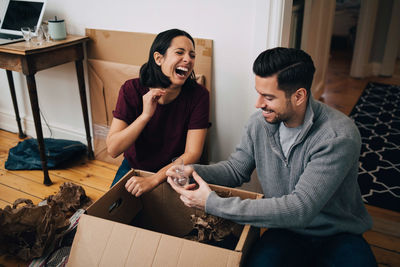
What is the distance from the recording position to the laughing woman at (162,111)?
5.16ft

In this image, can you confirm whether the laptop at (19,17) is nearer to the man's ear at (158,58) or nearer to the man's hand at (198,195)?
the man's ear at (158,58)

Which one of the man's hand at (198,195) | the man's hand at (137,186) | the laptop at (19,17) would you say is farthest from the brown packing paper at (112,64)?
the man's hand at (198,195)

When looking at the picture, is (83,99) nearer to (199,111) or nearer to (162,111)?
(162,111)

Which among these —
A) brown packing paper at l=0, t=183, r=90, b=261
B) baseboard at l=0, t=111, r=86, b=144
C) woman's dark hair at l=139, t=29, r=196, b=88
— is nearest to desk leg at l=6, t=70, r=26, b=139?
baseboard at l=0, t=111, r=86, b=144

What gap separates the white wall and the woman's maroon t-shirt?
35 cm

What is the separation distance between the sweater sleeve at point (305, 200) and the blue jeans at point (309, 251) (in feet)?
0.47

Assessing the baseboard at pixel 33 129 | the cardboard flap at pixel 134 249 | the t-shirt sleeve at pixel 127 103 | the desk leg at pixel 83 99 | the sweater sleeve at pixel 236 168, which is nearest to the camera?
the cardboard flap at pixel 134 249

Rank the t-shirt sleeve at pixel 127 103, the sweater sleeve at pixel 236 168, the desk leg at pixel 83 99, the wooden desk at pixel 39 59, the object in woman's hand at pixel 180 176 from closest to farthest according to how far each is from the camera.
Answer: the object in woman's hand at pixel 180 176, the sweater sleeve at pixel 236 168, the t-shirt sleeve at pixel 127 103, the wooden desk at pixel 39 59, the desk leg at pixel 83 99

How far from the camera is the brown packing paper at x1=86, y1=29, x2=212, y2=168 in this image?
204cm

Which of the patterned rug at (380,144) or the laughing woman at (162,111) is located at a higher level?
the laughing woman at (162,111)

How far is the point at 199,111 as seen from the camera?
5.55ft

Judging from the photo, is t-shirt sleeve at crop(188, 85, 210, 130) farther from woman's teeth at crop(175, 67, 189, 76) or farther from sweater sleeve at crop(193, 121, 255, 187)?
sweater sleeve at crop(193, 121, 255, 187)

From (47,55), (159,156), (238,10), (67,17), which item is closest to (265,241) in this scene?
(159,156)

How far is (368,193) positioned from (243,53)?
1164 mm
